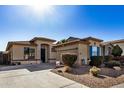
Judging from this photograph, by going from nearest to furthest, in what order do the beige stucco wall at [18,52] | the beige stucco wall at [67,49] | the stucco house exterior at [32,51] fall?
the beige stucco wall at [67,49] < the beige stucco wall at [18,52] < the stucco house exterior at [32,51]

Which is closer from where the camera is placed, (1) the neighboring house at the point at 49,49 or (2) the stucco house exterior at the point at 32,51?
(1) the neighboring house at the point at 49,49

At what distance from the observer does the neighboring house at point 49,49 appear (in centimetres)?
1641

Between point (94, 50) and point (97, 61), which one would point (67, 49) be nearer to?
point (94, 50)

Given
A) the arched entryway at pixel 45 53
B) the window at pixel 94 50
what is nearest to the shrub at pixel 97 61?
the window at pixel 94 50

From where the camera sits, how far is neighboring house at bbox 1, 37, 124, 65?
16.4 m

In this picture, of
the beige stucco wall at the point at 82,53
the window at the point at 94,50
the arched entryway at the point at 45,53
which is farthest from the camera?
the arched entryway at the point at 45,53

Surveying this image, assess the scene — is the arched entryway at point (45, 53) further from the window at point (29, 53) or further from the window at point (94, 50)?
the window at point (94, 50)

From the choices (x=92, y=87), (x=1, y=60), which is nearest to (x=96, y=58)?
(x=92, y=87)

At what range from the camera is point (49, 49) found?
20391 mm

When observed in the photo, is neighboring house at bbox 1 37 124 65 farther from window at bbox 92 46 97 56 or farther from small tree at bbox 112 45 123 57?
small tree at bbox 112 45 123 57

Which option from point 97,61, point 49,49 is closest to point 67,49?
point 49,49

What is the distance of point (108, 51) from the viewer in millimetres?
23078
